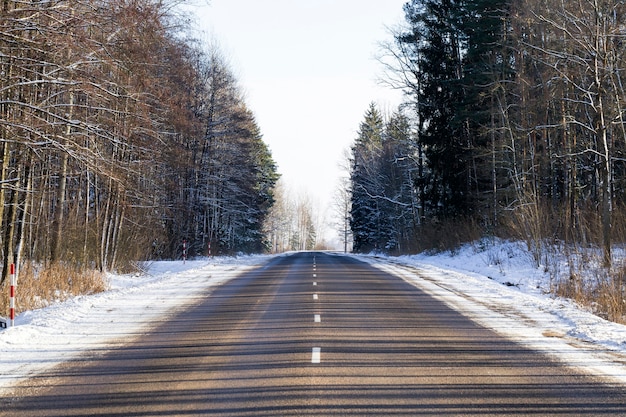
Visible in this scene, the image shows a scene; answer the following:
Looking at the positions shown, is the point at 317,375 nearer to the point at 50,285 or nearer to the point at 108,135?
the point at 108,135

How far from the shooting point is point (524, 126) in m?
31.1

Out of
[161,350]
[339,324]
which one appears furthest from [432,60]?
[161,350]

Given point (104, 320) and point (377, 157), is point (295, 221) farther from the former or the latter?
point (104, 320)

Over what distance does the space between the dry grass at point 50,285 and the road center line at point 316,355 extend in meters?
8.17

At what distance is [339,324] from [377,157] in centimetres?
5381

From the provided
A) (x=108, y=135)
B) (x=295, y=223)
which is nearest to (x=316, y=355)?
(x=108, y=135)

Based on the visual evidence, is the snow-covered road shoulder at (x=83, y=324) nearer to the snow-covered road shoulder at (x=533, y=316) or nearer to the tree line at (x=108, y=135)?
the tree line at (x=108, y=135)

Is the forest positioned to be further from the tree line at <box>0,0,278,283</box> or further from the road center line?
the tree line at <box>0,0,278,283</box>

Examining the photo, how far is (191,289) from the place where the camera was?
1966 centimetres

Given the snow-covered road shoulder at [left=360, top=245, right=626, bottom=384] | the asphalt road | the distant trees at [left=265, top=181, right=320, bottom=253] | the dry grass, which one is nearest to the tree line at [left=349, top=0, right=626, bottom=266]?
the snow-covered road shoulder at [left=360, top=245, right=626, bottom=384]

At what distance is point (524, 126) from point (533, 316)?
19.9 metres

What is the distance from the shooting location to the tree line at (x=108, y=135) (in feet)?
40.4

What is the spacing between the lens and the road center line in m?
8.70

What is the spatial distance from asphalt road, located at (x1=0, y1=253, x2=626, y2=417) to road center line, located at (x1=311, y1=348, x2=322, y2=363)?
16 mm
